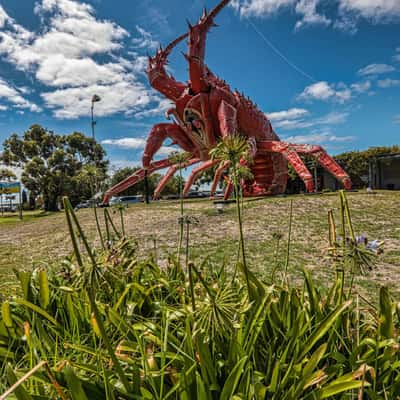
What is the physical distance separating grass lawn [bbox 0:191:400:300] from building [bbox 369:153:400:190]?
20.6 meters

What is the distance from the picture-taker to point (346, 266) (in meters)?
1.07

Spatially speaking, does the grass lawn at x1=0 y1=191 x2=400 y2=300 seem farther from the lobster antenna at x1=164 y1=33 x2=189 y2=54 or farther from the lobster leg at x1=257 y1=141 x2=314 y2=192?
the lobster antenna at x1=164 y1=33 x2=189 y2=54

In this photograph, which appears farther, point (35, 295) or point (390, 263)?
point (390, 263)

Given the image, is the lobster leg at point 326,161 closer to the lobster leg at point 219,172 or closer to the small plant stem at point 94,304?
the lobster leg at point 219,172

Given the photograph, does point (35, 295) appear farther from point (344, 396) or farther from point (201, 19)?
point (201, 19)

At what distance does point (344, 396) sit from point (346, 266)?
0.41 meters

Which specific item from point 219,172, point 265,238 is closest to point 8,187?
point 265,238

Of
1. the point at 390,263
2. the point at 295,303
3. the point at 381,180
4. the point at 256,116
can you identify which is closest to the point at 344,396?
the point at 295,303

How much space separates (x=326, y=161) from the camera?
1123 cm

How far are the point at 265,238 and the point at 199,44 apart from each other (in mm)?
7837

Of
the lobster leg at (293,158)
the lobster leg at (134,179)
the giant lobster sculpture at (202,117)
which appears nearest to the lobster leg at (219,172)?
the giant lobster sculpture at (202,117)

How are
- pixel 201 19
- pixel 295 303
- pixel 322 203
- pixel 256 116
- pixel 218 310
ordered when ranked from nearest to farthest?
1. pixel 218 310
2. pixel 295 303
3. pixel 322 203
4. pixel 201 19
5. pixel 256 116

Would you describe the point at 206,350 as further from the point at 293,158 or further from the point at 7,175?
the point at 7,175

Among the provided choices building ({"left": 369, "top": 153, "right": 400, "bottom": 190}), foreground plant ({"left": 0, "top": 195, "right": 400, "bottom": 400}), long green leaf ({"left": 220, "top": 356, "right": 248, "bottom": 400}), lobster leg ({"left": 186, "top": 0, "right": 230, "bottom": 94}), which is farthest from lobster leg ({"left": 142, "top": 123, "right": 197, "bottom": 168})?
building ({"left": 369, "top": 153, "right": 400, "bottom": 190})
